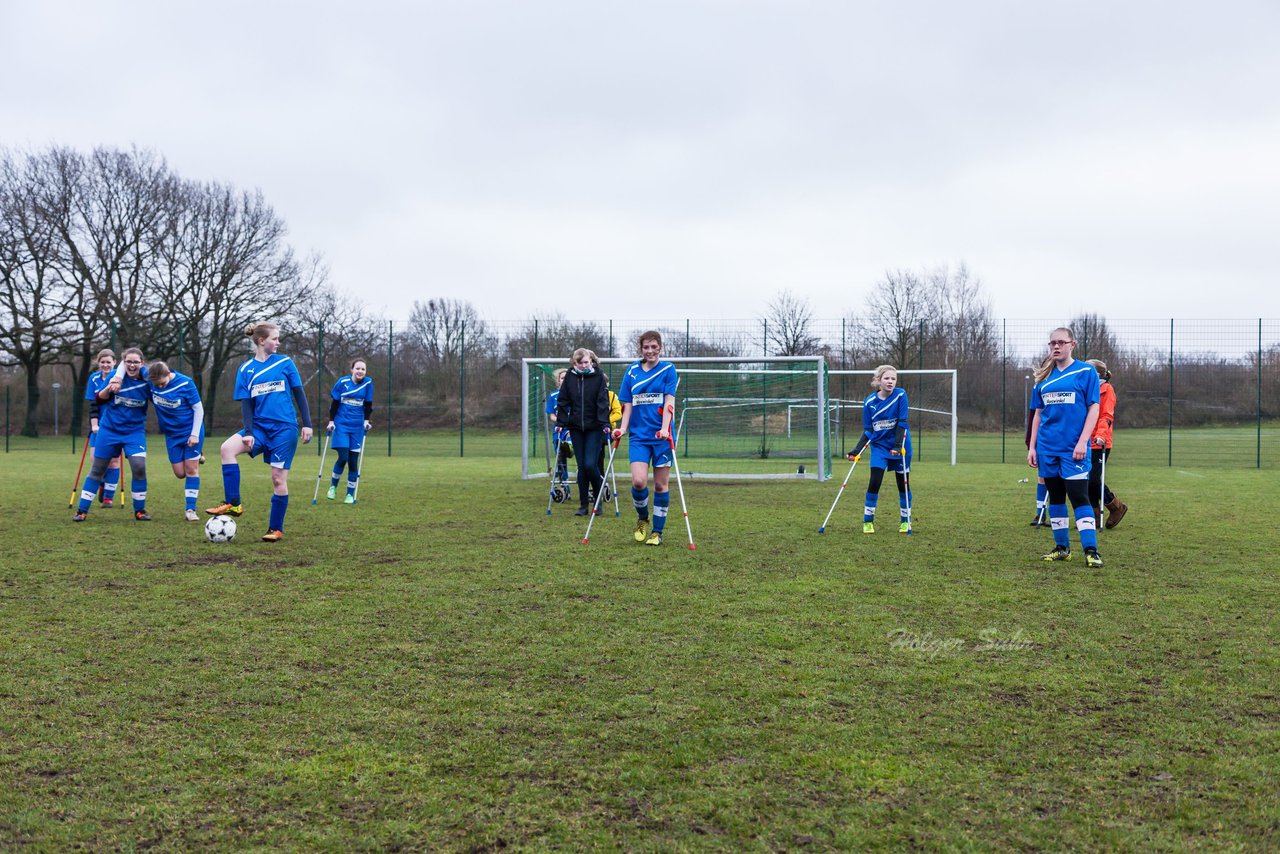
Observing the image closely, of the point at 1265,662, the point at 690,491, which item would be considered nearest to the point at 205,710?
the point at 1265,662

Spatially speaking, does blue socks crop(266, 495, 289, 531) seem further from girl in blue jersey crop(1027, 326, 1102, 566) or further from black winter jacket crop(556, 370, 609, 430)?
girl in blue jersey crop(1027, 326, 1102, 566)

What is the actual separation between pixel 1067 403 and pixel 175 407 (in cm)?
838

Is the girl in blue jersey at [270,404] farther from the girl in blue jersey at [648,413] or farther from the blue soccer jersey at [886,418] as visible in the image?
the blue soccer jersey at [886,418]

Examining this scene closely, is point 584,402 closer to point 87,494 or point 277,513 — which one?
point 277,513

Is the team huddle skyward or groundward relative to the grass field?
skyward

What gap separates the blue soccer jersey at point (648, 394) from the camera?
852cm

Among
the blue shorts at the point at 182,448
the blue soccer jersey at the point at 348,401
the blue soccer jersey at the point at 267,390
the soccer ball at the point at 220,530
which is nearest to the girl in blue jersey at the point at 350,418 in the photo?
the blue soccer jersey at the point at 348,401

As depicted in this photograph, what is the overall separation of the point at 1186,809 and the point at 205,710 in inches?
138

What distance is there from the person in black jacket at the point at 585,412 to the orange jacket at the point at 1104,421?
4.85 metres

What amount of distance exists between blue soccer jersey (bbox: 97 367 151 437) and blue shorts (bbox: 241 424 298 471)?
2.42 m

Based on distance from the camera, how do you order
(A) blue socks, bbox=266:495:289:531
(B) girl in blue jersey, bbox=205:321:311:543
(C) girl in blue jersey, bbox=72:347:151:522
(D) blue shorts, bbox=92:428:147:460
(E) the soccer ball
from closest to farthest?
(B) girl in blue jersey, bbox=205:321:311:543
(E) the soccer ball
(A) blue socks, bbox=266:495:289:531
(C) girl in blue jersey, bbox=72:347:151:522
(D) blue shorts, bbox=92:428:147:460

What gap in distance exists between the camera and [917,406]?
2522cm

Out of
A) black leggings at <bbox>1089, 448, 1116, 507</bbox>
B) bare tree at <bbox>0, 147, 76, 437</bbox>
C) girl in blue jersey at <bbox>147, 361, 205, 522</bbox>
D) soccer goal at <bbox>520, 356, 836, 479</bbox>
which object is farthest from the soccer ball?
bare tree at <bbox>0, 147, 76, 437</bbox>

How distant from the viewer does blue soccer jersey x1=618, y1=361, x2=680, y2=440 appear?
852 centimetres
